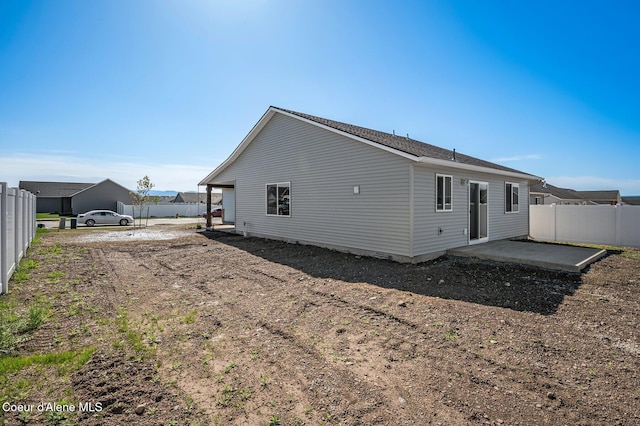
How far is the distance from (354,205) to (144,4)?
7941 millimetres

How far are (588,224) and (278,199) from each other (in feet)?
43.9

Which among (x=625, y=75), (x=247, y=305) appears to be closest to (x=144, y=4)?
(x=247, y=305)

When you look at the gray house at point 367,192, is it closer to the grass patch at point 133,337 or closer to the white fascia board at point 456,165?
the white fascia board at point 456,165

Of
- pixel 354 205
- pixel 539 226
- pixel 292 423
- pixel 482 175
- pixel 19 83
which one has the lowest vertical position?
pixel 292 423

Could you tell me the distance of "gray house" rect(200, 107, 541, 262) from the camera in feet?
28.3

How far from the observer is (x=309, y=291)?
20.2 feet

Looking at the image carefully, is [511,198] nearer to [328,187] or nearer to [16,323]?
[328,187]

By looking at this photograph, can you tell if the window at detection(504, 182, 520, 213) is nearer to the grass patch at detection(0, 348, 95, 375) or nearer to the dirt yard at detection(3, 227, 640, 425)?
the dirt yard at detection(3, 227, 640, 425)

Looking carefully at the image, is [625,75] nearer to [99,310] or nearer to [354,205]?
[354,205]

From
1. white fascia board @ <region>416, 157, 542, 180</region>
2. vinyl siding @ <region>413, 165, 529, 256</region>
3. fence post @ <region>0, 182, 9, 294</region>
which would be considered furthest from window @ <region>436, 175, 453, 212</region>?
fence post @ <region>0, 182, 9, 294</region>

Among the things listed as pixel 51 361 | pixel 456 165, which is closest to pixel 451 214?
pixel 456 165

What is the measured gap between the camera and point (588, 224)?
13430 mm

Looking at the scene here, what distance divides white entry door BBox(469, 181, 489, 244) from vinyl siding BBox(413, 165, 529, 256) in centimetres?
23

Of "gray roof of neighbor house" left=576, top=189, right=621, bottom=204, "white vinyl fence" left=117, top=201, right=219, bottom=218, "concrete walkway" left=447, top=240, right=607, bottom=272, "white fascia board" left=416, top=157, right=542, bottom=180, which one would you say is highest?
"gray roof of neighbor house" left=576, top=189, right=621, bottom=204
